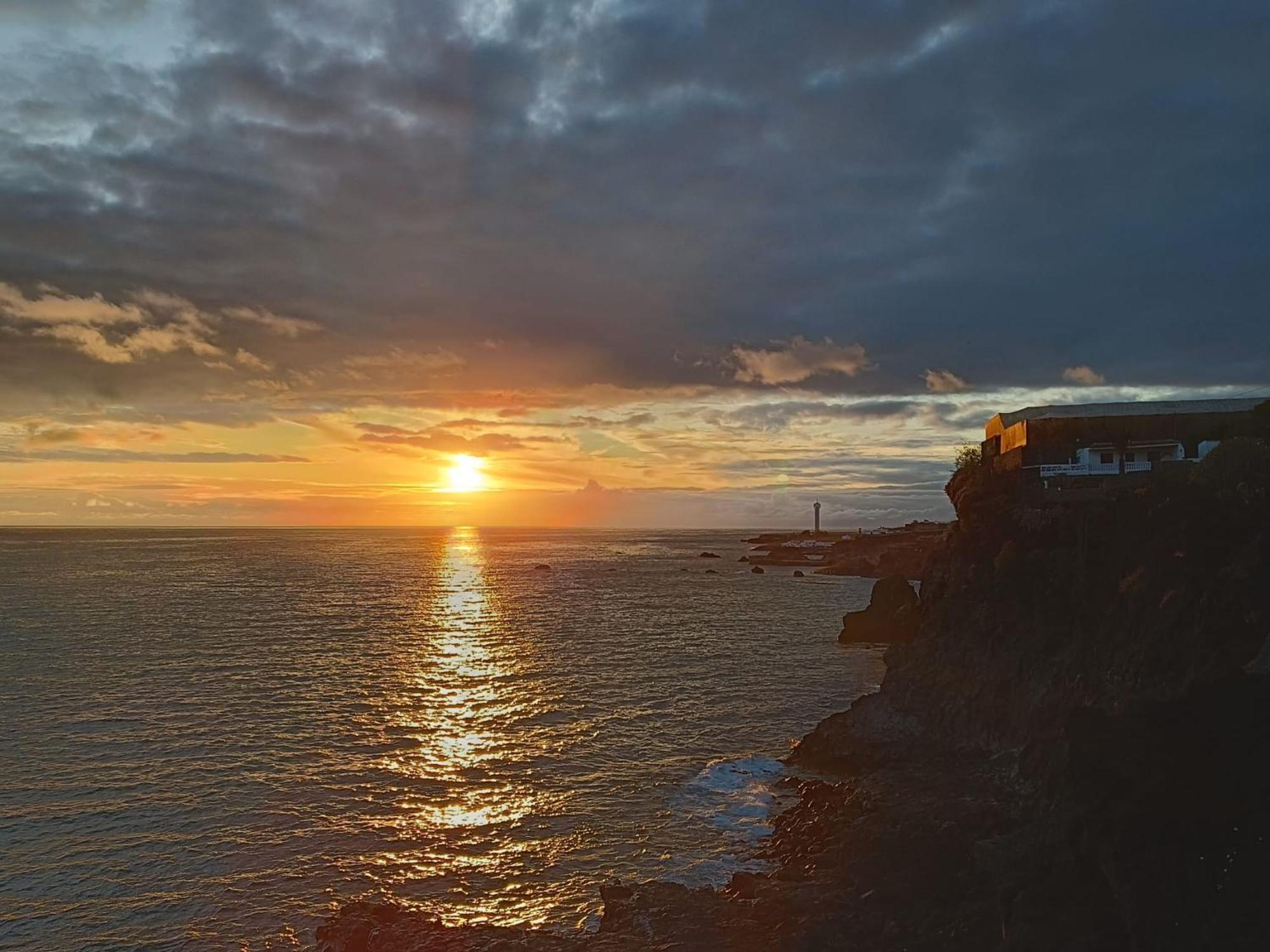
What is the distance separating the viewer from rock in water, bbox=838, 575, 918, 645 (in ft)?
202

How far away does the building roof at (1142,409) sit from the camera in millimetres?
40003

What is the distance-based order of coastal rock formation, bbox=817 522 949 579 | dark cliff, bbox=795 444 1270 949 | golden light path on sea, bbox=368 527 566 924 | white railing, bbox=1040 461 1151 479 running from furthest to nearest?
coastal rock formation, bbox=817 522 949 579
white railing, bbox=1040 461 1151 479
golden light path on sea, bbox=368 527 566 924
dark cliff, bbox=795 444 1270 949

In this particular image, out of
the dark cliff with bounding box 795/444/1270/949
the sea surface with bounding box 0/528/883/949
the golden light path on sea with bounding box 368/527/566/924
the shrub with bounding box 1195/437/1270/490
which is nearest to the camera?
the dark cliff with bounding box 795/444/1270/949

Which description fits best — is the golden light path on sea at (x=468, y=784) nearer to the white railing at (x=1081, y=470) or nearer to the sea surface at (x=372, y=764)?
the sea surface at (x=372, y=764)

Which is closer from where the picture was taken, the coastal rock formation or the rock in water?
the rock in water

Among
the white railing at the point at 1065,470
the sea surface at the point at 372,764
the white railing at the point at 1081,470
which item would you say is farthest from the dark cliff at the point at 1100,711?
the sea surface at the point at 372,764

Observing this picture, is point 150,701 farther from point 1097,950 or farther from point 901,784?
point 1097,950

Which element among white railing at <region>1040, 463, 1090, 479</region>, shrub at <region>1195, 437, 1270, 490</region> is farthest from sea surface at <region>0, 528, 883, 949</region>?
shrub at <region>1195, 437, 1270, 490</region>

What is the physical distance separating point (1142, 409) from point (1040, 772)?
84.1 ft

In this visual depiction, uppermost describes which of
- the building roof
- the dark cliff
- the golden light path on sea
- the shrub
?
the building roof

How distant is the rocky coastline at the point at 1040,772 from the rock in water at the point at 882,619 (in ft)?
81.8

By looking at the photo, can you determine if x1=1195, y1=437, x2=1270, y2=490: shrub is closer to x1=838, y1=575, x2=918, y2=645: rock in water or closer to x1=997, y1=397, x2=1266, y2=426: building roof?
x1=997, y1=397, x2=1266, y2=426: building roof

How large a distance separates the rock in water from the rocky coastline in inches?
982

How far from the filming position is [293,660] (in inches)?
2244
